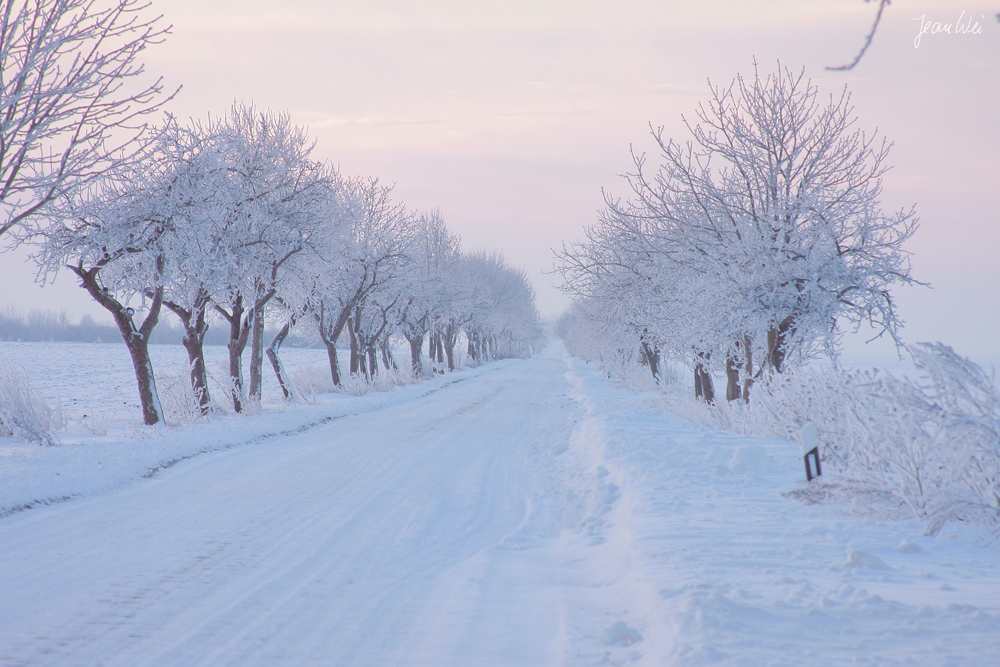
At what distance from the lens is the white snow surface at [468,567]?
338 centimetres

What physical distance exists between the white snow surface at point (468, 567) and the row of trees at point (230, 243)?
14.6 feet

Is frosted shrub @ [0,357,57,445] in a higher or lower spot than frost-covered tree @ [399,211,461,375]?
lower

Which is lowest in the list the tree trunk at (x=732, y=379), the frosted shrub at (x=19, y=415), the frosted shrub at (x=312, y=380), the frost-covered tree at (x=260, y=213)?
the tree trunk at (x=732, y=379)

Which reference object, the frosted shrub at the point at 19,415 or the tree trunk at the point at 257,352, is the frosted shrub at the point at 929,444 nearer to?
the frosted shrub at the point at 19,415

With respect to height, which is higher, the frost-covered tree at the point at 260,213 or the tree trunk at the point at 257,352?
the frost-covered tree at the point at 260,213

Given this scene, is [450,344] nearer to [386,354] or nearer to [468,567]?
[386,354]

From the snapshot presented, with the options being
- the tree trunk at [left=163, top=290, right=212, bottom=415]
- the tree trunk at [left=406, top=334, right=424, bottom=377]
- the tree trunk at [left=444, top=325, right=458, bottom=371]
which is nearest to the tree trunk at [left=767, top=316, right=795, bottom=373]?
the tree trunk at [left=163, top=290, right=212, bottom=415]

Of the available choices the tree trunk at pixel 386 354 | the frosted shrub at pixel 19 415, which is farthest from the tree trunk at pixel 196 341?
the tree trunk at pixel 386 354

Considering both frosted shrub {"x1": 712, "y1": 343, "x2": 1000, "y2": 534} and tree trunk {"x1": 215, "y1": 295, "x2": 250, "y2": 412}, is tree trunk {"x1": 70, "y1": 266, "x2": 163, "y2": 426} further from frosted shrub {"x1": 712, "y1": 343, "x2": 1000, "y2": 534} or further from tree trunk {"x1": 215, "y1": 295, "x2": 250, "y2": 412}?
frosted shrub {"x1": 712, "y1": 343, "x2": 1000, "y2": 534}

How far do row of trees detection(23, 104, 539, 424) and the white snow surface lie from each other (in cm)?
445

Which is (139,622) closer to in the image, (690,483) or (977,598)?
(977,598)

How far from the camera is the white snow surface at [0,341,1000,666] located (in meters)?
3.38

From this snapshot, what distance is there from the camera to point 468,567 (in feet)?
16.8

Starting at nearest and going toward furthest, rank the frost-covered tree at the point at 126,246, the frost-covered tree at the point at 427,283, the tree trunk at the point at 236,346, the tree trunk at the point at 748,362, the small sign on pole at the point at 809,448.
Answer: the small sign on pole at the point at 809,448
the frost-covered tree at the point at 126,246
the tree trunk at the point at 748,362
the tree trunk at the point at 236,346
the frost-covered tree at the point at 427,283
